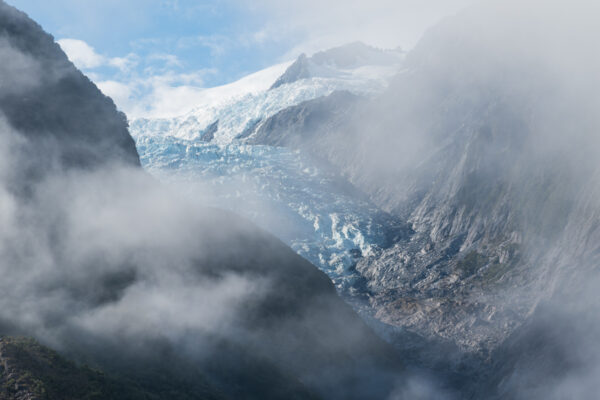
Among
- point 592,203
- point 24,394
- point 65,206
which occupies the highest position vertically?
point 592,203

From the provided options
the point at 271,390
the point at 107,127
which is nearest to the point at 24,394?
the point at 271,390

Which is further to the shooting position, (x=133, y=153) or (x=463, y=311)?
(x=463, y=311)

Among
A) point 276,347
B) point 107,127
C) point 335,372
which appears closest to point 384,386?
point 335,372

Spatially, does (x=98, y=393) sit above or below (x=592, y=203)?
below

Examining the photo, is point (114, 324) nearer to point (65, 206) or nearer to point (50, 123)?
point (65, 206)

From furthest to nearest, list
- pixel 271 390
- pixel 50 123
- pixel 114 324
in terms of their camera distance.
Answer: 1. pixel 50 123
2. pixel 271 390
3. pixel 114 324

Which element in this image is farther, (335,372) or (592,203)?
(592,203)

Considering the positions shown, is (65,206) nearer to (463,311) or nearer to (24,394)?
(24,394)

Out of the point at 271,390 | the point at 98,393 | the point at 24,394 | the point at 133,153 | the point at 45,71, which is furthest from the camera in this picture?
the point at 133,153

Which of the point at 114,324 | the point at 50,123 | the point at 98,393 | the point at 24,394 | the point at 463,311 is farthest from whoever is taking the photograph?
the point at 463,311
